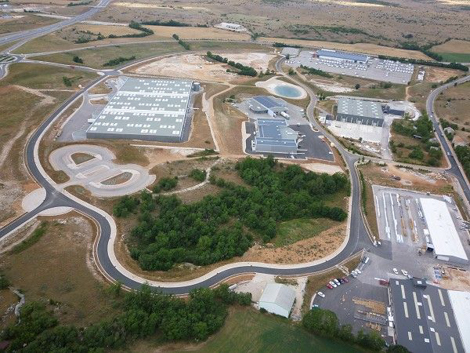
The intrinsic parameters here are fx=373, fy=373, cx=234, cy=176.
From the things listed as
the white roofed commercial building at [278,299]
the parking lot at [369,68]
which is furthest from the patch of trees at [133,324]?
the parking lot at [369,68]

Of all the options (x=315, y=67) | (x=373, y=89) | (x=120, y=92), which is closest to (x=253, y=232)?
→ (x=120, y=92)

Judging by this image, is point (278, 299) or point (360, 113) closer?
point (278, 299)

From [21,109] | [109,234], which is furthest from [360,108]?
[21,109]

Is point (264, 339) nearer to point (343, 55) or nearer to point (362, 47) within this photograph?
point (343, 55)

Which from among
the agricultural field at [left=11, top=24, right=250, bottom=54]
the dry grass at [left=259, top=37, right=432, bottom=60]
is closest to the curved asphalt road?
the agricultural field at [left=11, top=24, right=250, bottom=54]

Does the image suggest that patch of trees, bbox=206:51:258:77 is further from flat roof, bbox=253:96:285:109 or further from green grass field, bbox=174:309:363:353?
green grass field, bbox=174:309:363:353

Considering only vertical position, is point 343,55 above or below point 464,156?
above

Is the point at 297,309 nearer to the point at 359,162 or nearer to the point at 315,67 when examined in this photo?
the point at 359,162
